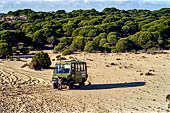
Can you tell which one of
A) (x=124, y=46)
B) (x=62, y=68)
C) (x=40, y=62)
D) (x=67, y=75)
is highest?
(x=124, y=46)

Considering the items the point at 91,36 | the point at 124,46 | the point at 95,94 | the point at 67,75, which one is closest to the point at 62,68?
the point at 67,75

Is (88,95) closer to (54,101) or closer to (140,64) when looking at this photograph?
(54,101)

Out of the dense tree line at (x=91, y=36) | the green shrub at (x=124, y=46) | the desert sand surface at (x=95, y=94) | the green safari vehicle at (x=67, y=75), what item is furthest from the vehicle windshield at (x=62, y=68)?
the green shrub at (x=124, y=46)

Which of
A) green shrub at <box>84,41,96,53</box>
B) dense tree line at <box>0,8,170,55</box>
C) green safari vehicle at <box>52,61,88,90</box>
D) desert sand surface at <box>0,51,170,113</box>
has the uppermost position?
dense tree line at <box>0,8,170,55</box>

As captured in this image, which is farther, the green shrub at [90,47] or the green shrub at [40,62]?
the green shrub at [90,47]

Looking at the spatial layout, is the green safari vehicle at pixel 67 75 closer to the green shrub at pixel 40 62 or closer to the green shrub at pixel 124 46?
the green shrub at pixel 40 62

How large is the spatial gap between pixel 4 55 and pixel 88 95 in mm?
32535

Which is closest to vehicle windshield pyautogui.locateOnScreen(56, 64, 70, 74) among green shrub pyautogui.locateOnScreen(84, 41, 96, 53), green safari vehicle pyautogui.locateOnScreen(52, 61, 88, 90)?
green safari vehicle pyautogui.locateOnScreen(52, 61, 88, 90)

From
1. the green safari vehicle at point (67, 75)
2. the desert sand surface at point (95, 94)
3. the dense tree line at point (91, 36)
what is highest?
the dense tree line at point (91, 36)

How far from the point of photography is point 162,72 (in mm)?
27406

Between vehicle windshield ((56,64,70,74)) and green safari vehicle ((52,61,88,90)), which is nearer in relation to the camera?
green safari vehicle ((52,61,88,90))

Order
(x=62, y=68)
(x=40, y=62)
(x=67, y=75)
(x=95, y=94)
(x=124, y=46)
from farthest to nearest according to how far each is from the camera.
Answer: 1. (x=124, y=46)
2. (x=40, y=62)
3. (x=62, y=68)
4. (x=67, y=75)
5. (x=95, y=94)

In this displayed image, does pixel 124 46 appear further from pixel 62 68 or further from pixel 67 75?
pixel 67 75

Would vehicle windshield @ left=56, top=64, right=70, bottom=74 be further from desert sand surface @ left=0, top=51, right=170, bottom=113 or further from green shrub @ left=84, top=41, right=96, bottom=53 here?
green shrub @ left=84, top=41, right=96, bottom=53
